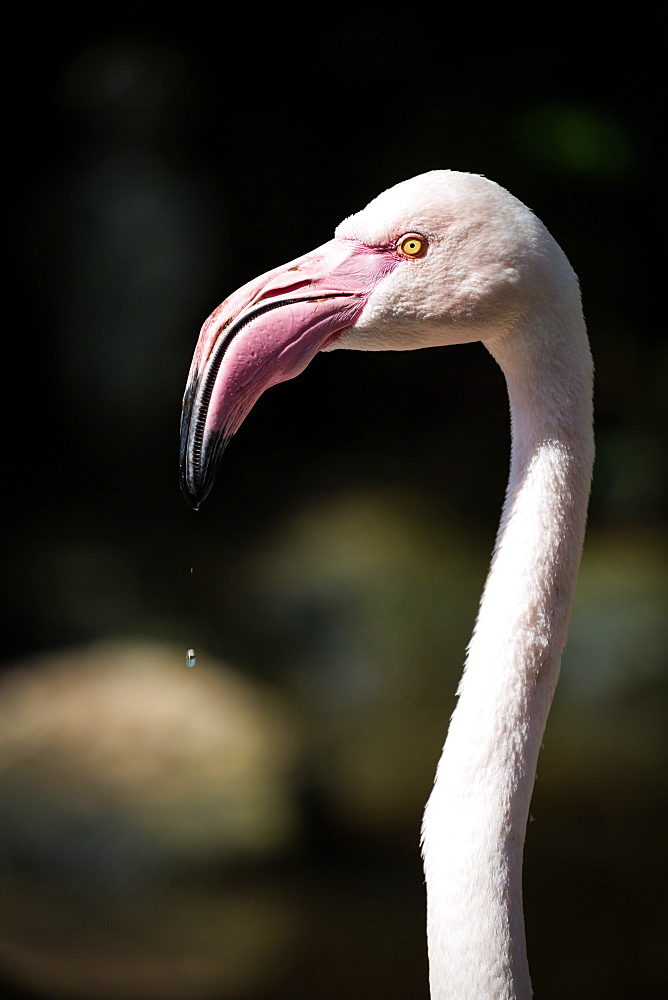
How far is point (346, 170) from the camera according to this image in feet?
12.6

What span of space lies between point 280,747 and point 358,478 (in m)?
1.14

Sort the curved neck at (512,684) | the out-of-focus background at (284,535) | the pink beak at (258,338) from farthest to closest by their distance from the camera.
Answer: the out-of-focus background at (284,535), the pink beak at (258,338), the curved neck at (512,684)

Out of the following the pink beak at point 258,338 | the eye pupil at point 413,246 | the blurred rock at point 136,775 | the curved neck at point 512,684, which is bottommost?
the blurred rock at point 136,775

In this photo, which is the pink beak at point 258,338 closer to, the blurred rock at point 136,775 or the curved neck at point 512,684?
the curved neck at point 512,684

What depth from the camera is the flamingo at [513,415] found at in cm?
115

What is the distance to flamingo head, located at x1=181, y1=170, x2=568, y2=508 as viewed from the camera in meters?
1.20

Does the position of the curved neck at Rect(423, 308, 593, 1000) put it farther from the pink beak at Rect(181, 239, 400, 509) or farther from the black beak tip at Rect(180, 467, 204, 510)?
the black beak tip at Rect(180, 467, 204, 510)

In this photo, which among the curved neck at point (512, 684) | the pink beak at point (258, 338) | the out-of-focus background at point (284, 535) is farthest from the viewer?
the out-of-focus background at point (284, 535)

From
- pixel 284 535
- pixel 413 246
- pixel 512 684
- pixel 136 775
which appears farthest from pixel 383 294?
pixel 284 535

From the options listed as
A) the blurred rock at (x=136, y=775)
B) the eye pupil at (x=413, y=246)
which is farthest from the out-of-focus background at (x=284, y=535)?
the eye pupil at (x=413, y=246)

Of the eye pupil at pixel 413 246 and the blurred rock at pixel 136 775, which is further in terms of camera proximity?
the blurred rock at pixel 136 775

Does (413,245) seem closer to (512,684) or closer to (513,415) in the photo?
(513,415)

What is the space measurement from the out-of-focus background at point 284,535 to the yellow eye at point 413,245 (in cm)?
201

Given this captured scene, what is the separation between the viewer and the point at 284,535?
384 cm
